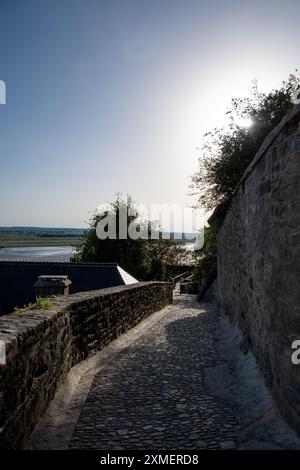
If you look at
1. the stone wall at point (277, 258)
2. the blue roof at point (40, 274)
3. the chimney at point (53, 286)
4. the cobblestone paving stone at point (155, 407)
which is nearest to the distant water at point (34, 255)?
the blue roof at point (40, 274)

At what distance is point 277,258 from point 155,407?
2417 mm

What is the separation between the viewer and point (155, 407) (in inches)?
201

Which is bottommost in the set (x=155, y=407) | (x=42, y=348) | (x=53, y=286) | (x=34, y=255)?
(x=34, y=255)

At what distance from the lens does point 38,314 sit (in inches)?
197

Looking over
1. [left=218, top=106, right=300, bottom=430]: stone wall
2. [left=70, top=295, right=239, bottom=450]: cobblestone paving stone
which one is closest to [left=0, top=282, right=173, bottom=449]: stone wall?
[left=70, top=295, right=239, bottom=450]: cobblestone paving stone

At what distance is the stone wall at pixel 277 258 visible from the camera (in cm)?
392

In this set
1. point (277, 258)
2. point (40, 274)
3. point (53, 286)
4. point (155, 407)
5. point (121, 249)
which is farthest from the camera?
point (121, 249)

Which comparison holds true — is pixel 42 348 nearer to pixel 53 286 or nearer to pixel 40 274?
pixel 53 286

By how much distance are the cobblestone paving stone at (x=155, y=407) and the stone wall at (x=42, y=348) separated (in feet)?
1.70

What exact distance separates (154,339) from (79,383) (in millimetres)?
3716

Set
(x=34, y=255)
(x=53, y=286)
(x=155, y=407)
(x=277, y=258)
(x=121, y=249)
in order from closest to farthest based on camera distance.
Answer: (x=277, y=258), (x=155, y=407), (x=53, y=286), (x=121, y=249), (x=34, y=255)

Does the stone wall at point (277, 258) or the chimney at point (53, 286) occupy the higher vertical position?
the stone wall at point (277, 258)

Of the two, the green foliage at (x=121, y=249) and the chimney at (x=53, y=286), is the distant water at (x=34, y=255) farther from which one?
the chimney at (x=53, y=286)

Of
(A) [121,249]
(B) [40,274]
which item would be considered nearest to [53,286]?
(B) [40,274]
